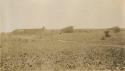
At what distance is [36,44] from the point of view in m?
1.95

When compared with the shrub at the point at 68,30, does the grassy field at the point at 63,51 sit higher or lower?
lower

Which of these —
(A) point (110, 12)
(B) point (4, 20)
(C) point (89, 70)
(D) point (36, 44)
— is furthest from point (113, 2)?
(B) point (4, 20)

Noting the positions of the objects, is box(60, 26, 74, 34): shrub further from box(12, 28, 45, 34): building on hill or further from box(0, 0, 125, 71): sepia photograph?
box(12, 28, 45, 34): building on hill

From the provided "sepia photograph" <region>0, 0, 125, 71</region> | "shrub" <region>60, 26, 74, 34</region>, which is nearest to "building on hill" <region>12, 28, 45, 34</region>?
"sepia photograph" <region>0, 0, 125, 71</region>

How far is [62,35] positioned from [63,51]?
5.8 inches

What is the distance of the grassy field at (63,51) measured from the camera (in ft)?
6.27

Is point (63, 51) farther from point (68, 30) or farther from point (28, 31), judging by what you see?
point (28, 31)

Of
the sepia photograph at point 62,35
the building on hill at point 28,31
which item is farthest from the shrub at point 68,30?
the building on hill at point 28,31

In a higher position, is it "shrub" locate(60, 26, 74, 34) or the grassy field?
"shrub" locate(60, 26, 74, 34)

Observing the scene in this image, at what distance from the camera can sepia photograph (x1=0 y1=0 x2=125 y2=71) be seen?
75.6 inches

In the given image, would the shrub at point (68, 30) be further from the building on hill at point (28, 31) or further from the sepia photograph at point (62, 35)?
the building on hill at point (28, 31)

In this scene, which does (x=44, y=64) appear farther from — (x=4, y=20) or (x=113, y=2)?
(x=113, y=2)

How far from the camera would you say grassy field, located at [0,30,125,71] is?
191 cm

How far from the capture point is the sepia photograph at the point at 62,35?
1920 mm
